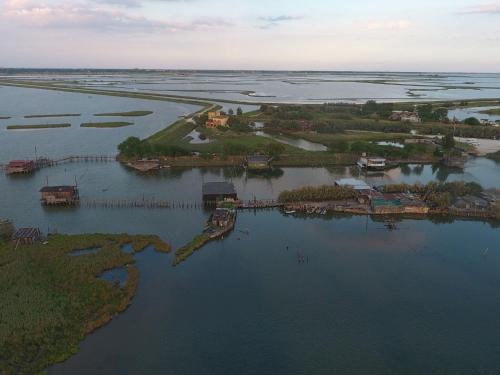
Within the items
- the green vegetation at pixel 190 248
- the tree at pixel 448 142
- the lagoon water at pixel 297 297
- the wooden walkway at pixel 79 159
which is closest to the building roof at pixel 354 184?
the lagoon water at pixel 297 297

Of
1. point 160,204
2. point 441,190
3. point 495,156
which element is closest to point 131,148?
point 160,204

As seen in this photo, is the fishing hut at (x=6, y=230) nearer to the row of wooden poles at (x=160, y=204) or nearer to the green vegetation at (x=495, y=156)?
the row of wooden poles at (x=160, y=204)

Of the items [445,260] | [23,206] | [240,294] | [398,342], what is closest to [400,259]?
[445,260]

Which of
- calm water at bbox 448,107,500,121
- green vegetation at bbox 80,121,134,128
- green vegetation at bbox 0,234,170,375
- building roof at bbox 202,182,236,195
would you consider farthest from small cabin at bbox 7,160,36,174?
calm water at bbox 448,107,500,121

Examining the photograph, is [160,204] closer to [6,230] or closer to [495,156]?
[6,230]

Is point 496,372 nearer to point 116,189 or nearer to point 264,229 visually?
point 264,229

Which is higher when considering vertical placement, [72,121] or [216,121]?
[216,121]

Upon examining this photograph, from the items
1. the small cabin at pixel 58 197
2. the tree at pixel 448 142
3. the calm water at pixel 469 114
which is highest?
the calm water at pixel 469 114
